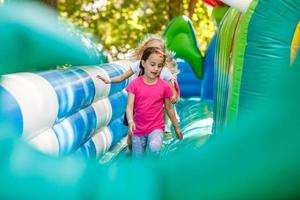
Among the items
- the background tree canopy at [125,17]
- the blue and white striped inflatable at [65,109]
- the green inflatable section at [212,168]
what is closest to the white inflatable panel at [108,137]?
the blue and white striped inflatable at [65,109]

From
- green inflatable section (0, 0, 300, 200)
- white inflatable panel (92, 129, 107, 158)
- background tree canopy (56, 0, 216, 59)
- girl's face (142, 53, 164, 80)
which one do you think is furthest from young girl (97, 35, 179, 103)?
background tree canopy (56, 0, 216, 59)

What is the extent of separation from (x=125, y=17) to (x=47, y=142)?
6664 millimetres

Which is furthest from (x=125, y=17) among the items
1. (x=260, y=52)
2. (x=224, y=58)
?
(x=260, y=52)

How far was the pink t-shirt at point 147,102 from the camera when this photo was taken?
262cm

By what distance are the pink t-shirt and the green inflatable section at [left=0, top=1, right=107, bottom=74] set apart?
0.45 m

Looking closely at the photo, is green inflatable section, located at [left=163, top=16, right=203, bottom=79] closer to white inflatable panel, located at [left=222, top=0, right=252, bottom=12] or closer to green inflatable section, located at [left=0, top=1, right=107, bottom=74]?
green inflatable section, located at [left=0, top=1, right=107, bottom=74]

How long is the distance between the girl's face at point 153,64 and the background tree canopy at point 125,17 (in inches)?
238

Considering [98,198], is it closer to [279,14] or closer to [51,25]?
[279,14]

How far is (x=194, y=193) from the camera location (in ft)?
6.31

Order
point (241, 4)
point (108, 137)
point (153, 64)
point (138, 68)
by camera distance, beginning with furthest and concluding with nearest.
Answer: point (108, 137) → point (138, 68) → point (153, 64) → point (241, 4)

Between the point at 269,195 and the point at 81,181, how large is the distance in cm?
57

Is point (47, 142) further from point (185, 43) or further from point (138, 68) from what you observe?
point (185, 43)

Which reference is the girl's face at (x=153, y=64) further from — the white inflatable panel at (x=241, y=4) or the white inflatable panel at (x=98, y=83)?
the white inflatable panel at (x=98, y=83)

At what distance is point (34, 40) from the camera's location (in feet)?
8.90
